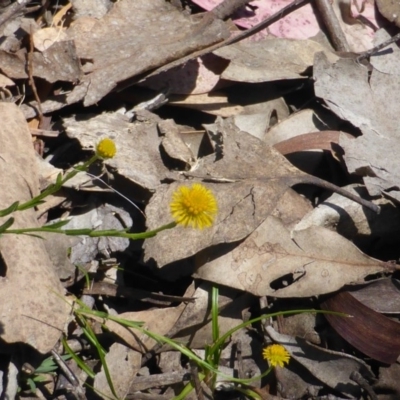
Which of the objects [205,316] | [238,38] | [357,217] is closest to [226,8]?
[238,38]

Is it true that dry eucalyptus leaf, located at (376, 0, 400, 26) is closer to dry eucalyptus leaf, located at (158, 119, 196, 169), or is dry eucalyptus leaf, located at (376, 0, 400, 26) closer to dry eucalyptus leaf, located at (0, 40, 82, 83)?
dry eucalyptus leaf, located at (158, 119, 196, 169)

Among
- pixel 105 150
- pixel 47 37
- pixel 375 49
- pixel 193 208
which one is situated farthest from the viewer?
pixel 375 49

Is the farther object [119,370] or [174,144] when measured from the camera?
[174,144]

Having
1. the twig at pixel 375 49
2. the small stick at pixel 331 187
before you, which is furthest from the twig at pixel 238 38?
the small stick at pixel 331 187

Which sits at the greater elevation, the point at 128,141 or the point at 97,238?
the point at 128,141

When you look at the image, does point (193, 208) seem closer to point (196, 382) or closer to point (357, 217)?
point (196, 382)

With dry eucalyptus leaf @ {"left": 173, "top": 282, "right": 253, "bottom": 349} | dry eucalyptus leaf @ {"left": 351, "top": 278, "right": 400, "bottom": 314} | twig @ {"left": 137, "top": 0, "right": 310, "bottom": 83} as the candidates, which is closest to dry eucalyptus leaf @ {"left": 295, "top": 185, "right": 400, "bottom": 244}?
dry eucalyptus leaf @ {"left": 351, "top": 278, "right": 400, "bottom": 314}
